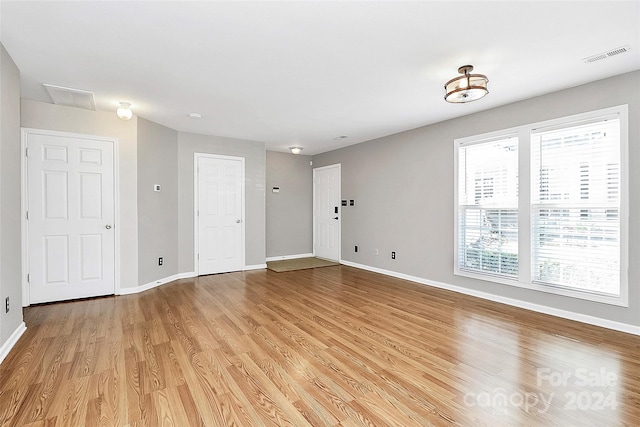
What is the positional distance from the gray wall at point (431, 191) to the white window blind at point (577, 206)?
143mm

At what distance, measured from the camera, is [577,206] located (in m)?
3.13

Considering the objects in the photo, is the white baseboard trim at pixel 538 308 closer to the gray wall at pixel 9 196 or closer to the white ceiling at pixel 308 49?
the white ceiling at pixel 308 49

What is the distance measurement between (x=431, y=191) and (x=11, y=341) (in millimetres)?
5023

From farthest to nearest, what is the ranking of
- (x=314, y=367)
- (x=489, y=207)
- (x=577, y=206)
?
(x=489, y=207)
(x=577, y=206)
(x=314, y=367)

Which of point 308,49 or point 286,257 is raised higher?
point 308,49

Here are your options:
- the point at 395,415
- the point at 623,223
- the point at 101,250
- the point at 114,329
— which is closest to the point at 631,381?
the point at 623,223

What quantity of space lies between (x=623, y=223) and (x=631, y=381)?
59.7 inches

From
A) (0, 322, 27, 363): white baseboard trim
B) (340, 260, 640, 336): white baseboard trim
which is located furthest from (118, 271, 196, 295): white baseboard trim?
(340, 260, 640, 336): white baseboard trim

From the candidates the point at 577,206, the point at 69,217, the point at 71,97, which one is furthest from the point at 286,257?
the point at 577,206

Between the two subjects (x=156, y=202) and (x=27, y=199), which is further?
(x=156, y=202)

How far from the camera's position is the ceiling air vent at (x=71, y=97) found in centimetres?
321

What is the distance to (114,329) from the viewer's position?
9.60ft

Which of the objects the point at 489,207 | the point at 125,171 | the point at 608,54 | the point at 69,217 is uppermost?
the point at 608,54

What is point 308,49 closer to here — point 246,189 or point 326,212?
point 246,189
